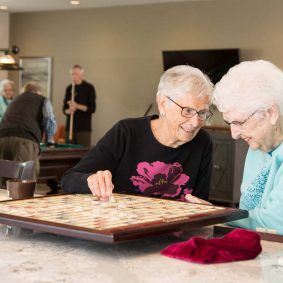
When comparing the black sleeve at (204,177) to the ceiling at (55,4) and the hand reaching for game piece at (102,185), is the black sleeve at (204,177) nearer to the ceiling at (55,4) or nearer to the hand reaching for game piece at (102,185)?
the hand reaching for game piece at (102,185)

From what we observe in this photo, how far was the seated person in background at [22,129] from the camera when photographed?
6.75m

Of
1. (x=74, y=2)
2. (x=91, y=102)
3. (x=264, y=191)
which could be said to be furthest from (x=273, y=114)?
(x=74, y=2)

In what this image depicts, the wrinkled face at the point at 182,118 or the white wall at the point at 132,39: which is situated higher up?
the white wall at the point at 132,39

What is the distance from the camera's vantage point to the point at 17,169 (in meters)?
3.04

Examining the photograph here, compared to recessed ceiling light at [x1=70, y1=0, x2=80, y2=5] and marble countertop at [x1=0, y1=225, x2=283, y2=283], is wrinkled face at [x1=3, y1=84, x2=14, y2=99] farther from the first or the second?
marble countertop at [x1=0, y1=225, x2=283, y2=283]

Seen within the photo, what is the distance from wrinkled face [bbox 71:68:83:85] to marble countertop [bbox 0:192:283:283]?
8031 mm

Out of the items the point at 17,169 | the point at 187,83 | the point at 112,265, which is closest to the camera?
the point at 112,265

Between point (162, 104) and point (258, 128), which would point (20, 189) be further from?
point (258, 128)

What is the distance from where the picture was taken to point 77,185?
2508 mm

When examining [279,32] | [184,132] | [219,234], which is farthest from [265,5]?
[219,234]

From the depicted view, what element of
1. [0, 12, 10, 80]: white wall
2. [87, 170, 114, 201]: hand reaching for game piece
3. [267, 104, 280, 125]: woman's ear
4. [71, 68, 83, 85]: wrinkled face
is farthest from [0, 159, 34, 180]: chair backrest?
[0, 12, 10, 80]: white wall

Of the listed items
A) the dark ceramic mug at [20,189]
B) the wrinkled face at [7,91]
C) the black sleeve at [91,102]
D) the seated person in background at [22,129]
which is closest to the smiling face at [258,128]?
the dark ceramic mug at [20,189]

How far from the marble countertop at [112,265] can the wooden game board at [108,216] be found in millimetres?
60

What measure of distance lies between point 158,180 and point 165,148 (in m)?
0.13
